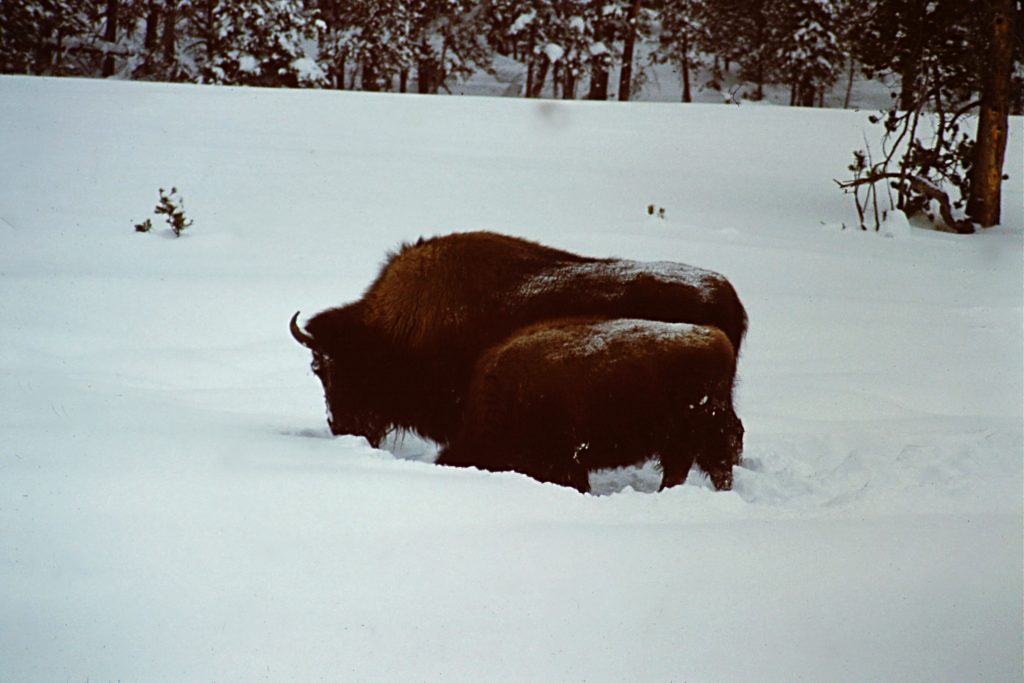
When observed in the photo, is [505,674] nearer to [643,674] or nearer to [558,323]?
[643,674]

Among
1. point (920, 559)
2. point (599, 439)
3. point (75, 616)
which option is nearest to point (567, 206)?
point (599, 439)

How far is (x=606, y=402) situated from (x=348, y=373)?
4.43ft

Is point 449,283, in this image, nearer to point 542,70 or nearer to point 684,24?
A: point 542,70

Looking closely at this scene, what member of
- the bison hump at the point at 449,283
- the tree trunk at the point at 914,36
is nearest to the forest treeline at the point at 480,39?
the tree trunk at the point at 914,36

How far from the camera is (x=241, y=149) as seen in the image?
11914mm

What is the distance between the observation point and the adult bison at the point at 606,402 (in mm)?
3455

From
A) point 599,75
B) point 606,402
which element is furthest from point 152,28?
point 606,402

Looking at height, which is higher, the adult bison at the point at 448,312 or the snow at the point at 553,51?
the snow at the point at 553,51

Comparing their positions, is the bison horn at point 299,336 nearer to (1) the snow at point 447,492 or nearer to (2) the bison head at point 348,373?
(2) the bison head at point 348,373

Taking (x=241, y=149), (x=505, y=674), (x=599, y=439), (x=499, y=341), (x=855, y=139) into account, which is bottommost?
(x=505, y=674)

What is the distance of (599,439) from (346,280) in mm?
4189

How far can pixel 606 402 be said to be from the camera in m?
3.47

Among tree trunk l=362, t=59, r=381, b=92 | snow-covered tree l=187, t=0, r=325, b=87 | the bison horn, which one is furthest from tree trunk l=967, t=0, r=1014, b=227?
tree trunk l=362, t=59, r=381, b=92

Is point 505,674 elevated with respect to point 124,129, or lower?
lower
